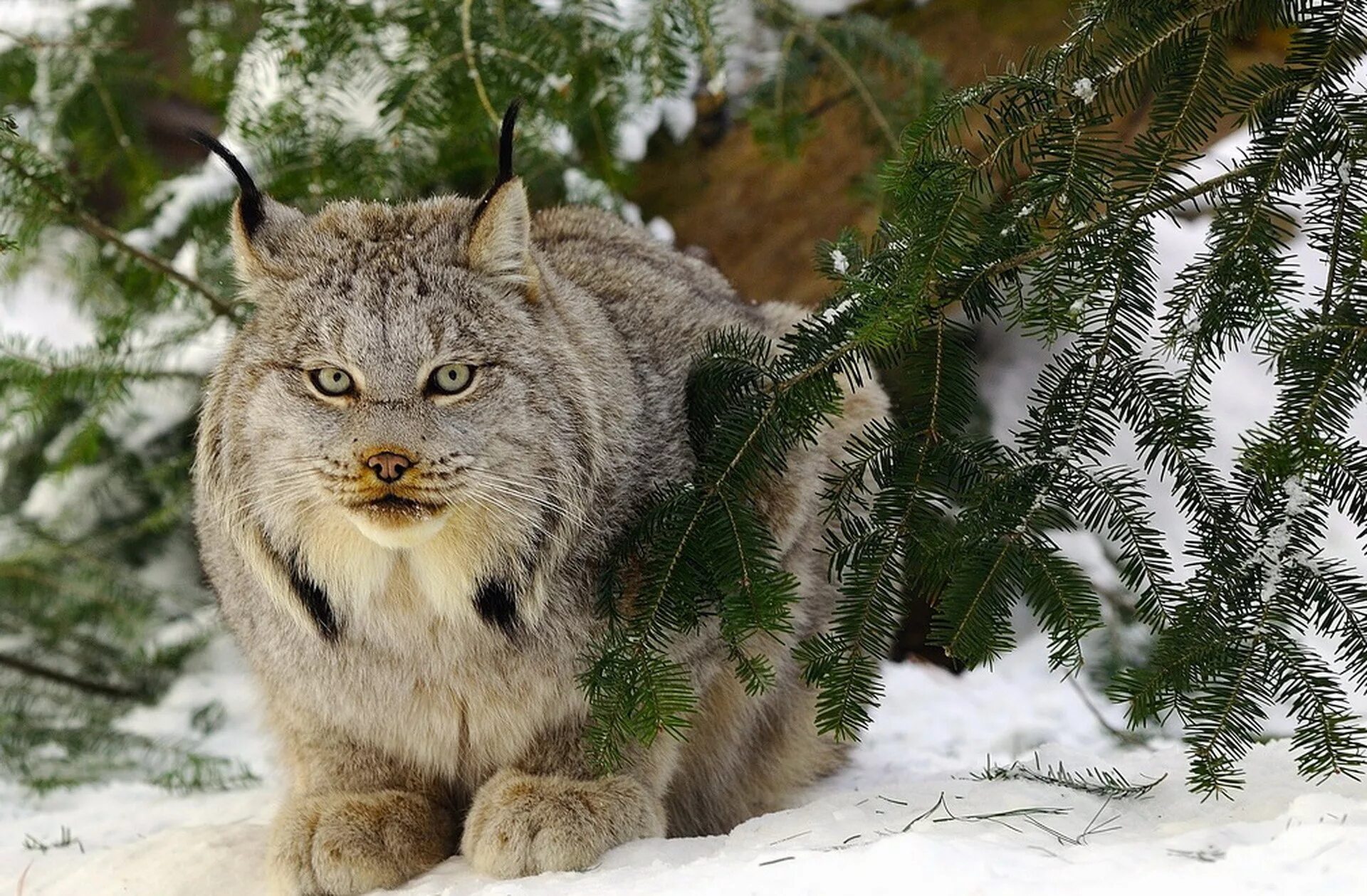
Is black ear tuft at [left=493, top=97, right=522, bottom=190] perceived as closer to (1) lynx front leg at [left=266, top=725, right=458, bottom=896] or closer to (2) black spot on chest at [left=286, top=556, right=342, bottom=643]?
(2) black spot on chest at [left=286, top=556, right=342, bottom=643]

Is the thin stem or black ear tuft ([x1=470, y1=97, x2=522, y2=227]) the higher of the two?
the thin stem

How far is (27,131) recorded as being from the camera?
15.6 ft

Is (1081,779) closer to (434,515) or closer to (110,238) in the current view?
(434,515)

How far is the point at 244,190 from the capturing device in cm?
291

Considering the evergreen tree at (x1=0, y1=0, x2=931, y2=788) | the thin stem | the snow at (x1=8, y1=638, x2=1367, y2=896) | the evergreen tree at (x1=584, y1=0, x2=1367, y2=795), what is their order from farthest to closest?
1. the evergreen tree at (x1=0, y1=0, x2=931, y2=788)
2. the thin stem
3. the evergreen tree at (x1=584, y1=0, x2=1367, y2=795)
4. the snow at (x1=8, y1=638, x2=1367, y2=896)

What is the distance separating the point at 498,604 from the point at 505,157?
0.89 meters

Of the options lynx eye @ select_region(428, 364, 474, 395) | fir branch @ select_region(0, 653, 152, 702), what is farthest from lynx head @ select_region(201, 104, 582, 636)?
fir branch @ select_region(0, 653, 152, 702)

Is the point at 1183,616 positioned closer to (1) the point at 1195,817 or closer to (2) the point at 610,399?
(1) the point at 1195,817

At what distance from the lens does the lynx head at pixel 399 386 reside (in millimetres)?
2639

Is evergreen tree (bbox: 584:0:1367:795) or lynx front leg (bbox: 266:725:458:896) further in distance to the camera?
lynx front leg (bbox: 266:725:458:896)

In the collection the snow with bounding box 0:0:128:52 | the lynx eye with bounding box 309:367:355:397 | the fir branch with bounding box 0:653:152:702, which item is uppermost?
the snow with bounding box 0:0:128:52

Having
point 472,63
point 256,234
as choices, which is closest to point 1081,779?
point 256,234

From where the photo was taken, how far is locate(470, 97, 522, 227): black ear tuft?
8.92ft

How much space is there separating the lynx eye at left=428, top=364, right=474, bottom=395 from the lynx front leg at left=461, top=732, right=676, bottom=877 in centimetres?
82
